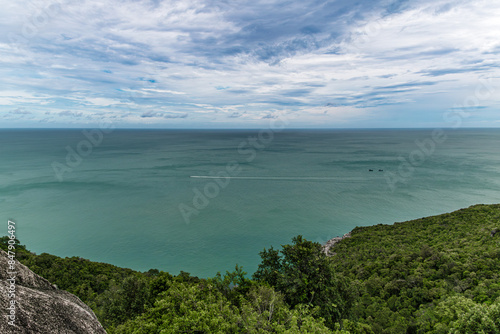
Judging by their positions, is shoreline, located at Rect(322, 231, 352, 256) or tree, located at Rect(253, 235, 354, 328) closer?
tree, located at Rect(253, 235, 354, 328)

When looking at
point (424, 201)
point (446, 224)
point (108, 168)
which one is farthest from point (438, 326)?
point (108, 168)

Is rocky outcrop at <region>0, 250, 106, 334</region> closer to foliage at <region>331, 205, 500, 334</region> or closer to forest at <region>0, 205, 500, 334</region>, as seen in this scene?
forest at <region>0, 205, 500, 334</region>

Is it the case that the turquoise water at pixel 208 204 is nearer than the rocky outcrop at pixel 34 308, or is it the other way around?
the rocky outcrop at pixel 34 308

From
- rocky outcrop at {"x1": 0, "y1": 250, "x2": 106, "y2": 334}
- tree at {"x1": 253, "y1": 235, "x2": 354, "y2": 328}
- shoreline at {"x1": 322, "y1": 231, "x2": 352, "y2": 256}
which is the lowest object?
shoreline at {"x1": 322, "y1": 231, "x2": 352, "y2": 256}

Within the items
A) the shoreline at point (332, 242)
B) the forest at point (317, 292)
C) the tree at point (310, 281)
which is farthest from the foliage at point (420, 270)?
the tree at point (310, 281)

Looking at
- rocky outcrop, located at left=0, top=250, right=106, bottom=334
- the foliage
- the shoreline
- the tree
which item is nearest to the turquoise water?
the shoreline

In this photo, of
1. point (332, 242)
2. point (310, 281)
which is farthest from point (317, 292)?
point (332, 242)

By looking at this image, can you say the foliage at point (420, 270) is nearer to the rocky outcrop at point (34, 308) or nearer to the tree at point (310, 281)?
the tree at point (310, 281)
